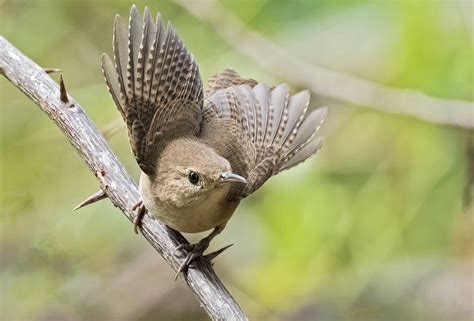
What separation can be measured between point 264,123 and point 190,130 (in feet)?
1.13

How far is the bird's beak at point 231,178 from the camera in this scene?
3.28 metres

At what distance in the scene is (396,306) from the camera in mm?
5535

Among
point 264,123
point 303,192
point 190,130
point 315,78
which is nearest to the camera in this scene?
point 190,130

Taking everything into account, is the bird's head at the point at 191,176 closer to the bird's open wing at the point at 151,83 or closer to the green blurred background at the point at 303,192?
the bird's open wing at the point at 151,83

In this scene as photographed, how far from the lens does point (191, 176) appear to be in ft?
11.2

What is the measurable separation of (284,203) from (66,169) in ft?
4.43

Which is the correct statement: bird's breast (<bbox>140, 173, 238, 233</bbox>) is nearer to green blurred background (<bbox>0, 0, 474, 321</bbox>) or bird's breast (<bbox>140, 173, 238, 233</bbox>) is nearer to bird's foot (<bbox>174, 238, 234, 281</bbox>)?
bird's foot (<bbox>174, 238, 234, 281</bbox>)

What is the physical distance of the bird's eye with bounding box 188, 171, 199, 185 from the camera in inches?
133

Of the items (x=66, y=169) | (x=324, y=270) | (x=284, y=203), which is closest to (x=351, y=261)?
(x=324, y=270)

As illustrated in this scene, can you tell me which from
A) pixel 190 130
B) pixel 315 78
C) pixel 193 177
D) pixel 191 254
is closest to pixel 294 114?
pixel 190 130

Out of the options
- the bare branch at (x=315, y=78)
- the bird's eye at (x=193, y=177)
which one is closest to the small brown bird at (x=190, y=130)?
the bird's eye at (x=193, y=177)

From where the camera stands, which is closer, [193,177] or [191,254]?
[191,254]

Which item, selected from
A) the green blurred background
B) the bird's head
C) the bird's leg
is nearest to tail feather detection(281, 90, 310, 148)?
the bird's head

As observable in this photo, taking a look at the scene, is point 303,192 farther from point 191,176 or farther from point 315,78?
point 191,176
